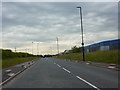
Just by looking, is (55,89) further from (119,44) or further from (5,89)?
(119,44)

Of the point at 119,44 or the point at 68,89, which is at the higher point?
the point at 119,44

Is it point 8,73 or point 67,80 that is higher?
point 67,80

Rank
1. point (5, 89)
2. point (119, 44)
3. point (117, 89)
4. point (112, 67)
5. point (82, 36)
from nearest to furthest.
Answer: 1. point (117, 89)
2. point (5, 89)
3. point (112, 67)
4. point (82, 36)
5. point (119, 44)

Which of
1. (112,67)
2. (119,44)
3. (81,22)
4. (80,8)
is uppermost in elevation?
(80,8)

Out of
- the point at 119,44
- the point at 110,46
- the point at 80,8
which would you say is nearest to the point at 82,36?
the point at 80,8

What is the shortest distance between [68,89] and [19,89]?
225 centimetres

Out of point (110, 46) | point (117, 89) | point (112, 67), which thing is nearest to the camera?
point (117, 89)

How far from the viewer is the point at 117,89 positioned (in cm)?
859

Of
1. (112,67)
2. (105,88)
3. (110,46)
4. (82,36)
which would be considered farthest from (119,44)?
(105,88)

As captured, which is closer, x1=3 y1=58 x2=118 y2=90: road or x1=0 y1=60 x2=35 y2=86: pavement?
x1=3 y1=58 x2=118 y2=90: road

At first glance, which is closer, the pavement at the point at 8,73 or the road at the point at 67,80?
the road at the point at 67,80

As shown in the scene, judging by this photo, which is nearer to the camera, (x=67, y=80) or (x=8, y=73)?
(x=67, y=80)

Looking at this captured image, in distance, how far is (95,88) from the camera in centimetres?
884

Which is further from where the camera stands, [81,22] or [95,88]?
[81,22]
